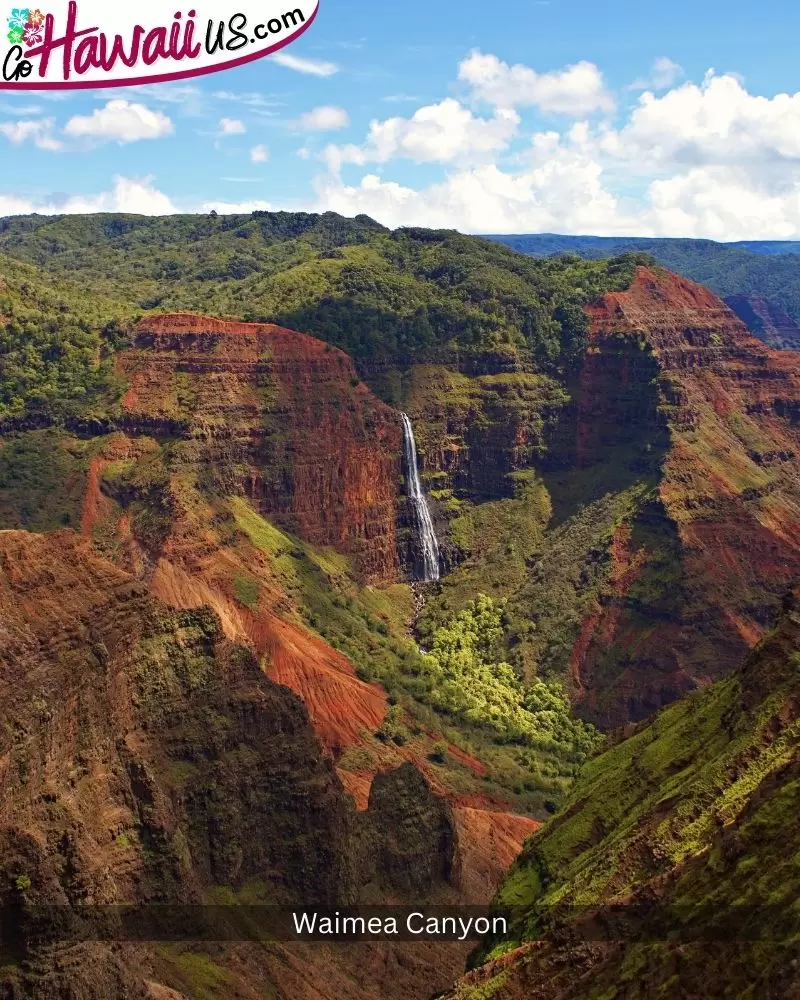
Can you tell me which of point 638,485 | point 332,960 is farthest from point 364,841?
point 638,485

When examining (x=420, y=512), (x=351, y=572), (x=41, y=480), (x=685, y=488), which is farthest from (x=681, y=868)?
(x=420, y=512)

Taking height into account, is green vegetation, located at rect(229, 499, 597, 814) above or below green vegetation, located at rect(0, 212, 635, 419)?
below

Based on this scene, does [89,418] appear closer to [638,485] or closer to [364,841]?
[638,485]

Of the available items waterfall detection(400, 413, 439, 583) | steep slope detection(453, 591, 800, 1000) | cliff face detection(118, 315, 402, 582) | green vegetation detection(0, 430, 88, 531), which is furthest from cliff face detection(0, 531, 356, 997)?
waterfall detection(400, 413, 439, 583)

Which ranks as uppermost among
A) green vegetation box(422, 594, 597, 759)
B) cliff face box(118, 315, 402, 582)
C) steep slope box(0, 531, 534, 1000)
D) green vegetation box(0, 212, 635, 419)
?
green vegetation box(0, 212, 635, 419)

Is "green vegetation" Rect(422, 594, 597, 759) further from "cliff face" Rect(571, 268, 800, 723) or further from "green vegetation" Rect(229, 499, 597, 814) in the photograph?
"cliff face" Rect(571, 268, 800, 723)
